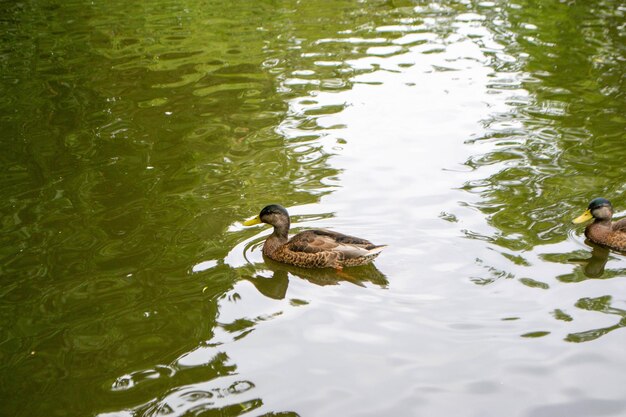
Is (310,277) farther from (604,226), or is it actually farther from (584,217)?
(604,226)

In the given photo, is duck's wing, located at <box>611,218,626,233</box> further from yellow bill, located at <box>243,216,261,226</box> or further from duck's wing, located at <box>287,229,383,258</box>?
yellow bill, located at <box>243,216,261,226</box>

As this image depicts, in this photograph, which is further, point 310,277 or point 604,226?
point 604,226

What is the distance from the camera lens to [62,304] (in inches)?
Result: 295

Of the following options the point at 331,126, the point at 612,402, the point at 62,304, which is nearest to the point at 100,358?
the point at 62,304

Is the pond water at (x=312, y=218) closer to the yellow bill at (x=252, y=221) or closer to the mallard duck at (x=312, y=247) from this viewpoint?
the mallard duck at (x=312, y=247)

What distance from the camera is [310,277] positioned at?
824 centimetres

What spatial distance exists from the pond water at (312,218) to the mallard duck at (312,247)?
0.17 m

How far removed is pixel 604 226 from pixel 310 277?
3.26 meters

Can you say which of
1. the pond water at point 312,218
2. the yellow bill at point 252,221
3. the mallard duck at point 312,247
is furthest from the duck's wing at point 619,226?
the yellow bill at point 252,221

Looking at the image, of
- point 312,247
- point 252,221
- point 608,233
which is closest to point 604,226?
point 608,233

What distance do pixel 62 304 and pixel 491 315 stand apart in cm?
406

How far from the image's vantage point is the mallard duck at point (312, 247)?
805 cm

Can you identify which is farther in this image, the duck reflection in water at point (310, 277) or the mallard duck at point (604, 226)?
the mallard duck at point (604, 226)

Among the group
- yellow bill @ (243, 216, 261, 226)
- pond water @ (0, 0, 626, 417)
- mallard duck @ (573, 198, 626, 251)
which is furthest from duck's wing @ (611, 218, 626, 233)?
yellow bill @ (243, 216, 261, 226)
